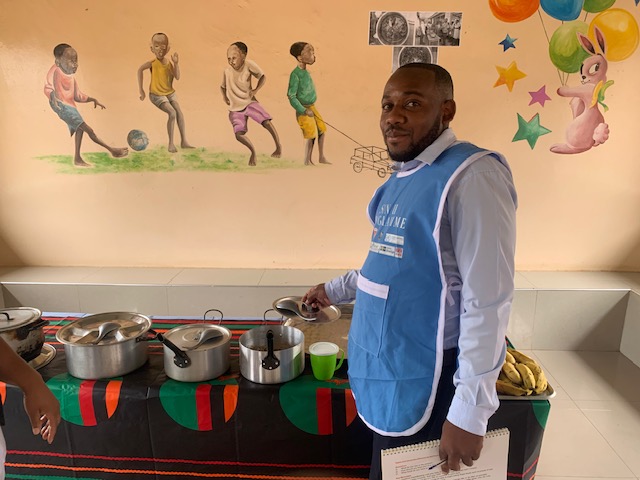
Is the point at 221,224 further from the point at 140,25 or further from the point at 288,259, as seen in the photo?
the point at 140,25

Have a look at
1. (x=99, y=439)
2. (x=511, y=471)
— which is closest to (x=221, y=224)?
(x=99, y=439)

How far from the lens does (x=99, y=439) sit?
1.38 meters

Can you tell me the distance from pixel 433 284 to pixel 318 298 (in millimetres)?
573

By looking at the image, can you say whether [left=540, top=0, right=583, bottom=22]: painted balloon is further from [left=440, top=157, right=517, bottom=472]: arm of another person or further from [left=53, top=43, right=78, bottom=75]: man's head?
[left=53, top=43, right=78, bottom=75]: man's head

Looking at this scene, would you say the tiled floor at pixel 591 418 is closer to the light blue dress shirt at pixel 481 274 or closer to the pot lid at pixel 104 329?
the light blue dress shirt at pixel 481 274

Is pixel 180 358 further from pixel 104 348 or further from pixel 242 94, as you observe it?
pixel 242 94

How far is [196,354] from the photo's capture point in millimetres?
1323

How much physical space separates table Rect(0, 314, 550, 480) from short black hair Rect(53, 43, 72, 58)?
2107mm

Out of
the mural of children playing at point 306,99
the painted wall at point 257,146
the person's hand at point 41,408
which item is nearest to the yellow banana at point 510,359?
the person's hand at point 41,408

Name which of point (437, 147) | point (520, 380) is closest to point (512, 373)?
point (520, 380)

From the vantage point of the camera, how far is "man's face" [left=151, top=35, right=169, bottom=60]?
2672 mm

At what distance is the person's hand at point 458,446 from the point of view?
33.3 inches

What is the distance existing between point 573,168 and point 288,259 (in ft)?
6.17

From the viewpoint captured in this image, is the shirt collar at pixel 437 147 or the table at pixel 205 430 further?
the table at pixel 205 430
